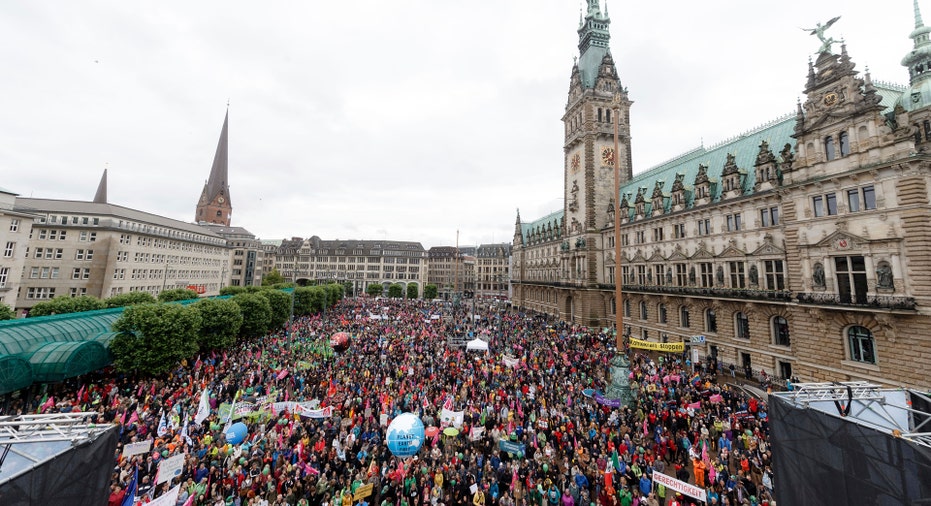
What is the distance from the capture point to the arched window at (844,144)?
2522 cm

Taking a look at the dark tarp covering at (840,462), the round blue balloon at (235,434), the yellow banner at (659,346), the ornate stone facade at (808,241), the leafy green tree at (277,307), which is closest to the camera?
the dark tarp covering at (840,462)

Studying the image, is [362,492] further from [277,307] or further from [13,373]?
[277,307]

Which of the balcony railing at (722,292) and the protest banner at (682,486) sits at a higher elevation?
the balcony railing at (722,292)

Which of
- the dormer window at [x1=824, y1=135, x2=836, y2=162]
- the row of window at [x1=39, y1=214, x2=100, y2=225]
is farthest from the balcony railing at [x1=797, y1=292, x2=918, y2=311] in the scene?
the row of window at [x1=39, y1=214, x2=100, y2=225]

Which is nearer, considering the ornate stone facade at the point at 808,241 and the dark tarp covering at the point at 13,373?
the dark tarp covering at the point at 13,373

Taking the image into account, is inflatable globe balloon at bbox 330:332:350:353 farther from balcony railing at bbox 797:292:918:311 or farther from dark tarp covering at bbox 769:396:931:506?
balcony railing at bbox 797:292:918:311

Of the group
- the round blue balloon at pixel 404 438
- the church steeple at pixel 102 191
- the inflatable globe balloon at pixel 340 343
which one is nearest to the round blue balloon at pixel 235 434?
the round blue balloon at pixel 404 438

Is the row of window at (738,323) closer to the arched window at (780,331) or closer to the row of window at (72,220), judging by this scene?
the arched window at (780,331)

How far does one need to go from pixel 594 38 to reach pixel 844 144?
157 feet

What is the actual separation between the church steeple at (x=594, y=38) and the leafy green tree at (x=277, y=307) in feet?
192

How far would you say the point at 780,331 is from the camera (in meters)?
30.5

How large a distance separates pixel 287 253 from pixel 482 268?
7474 centimetres

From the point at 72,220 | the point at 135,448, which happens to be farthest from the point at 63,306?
the point at 72,220

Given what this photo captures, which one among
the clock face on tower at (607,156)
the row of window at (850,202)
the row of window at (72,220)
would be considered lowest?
the row of window at (850,202)
